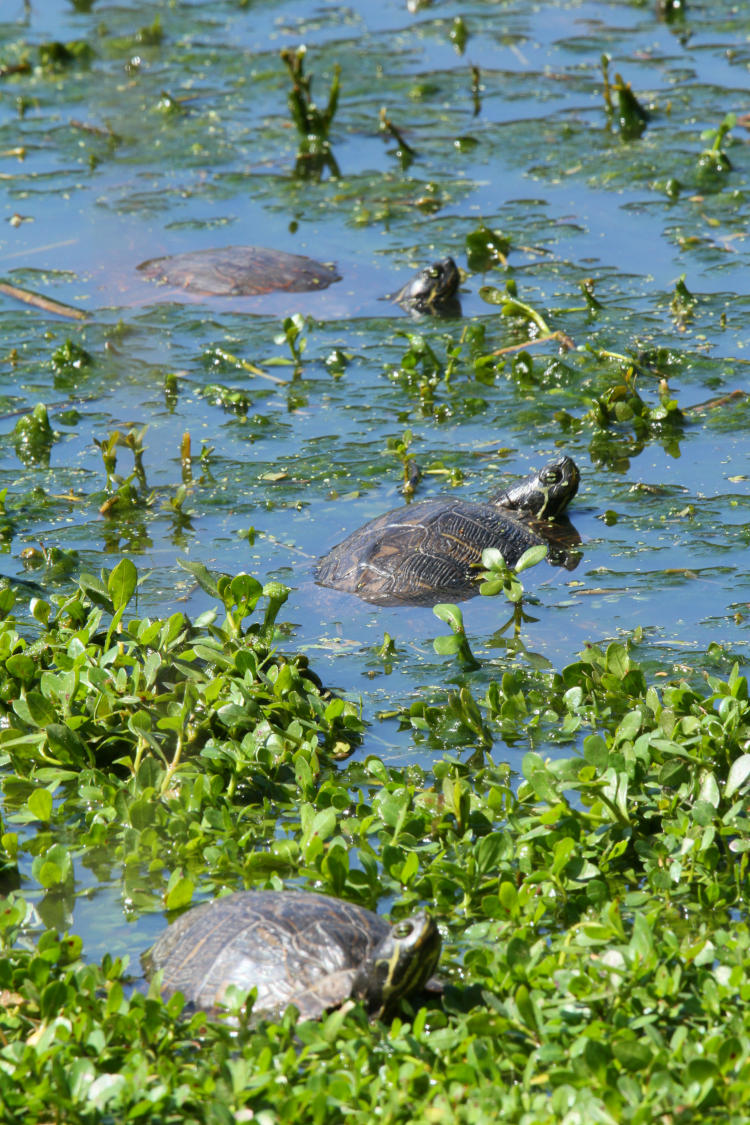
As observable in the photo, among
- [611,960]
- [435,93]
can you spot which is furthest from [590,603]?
[435,93]

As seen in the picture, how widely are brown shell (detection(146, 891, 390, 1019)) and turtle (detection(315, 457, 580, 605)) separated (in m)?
2.12

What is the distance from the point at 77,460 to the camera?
6559 millimetres

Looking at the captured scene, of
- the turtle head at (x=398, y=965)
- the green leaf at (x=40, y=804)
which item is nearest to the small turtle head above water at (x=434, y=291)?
the green leaf at (x=40, y=804)

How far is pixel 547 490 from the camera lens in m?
5.71

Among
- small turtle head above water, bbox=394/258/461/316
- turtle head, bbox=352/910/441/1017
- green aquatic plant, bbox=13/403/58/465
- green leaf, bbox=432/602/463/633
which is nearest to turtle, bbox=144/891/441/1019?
turtle head, bbox=352/910/441/1017

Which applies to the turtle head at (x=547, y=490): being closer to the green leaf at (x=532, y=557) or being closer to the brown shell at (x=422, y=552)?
the brown shell at (x=422, y=552)

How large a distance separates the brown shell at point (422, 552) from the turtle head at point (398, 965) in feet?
7.62

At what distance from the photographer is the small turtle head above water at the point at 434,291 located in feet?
25.5

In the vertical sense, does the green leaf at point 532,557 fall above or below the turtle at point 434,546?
above

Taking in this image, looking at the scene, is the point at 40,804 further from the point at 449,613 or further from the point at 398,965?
the point at 449,613

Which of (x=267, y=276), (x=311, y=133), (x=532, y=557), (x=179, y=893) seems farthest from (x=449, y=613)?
(x=311, y=133)

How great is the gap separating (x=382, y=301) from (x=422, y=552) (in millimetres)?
3211

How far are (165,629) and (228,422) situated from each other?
2741 millimetres

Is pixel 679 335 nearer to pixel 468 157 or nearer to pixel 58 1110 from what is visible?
pixel 468 157
